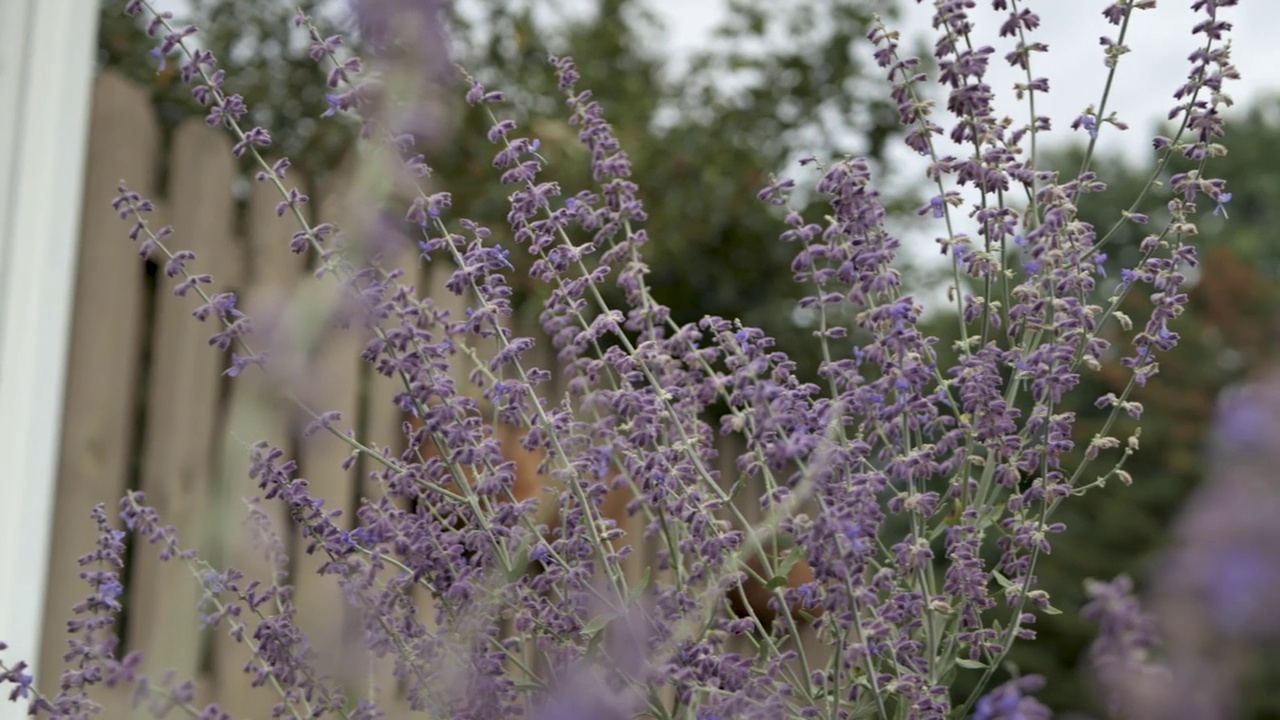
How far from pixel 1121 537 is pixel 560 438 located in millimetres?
6643

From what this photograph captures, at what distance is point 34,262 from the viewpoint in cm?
191

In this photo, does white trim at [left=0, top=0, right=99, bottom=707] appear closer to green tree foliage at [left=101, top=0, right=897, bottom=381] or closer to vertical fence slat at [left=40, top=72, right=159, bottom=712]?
vertical fence slat at [left=40, top=72, right=159, bottom=712]

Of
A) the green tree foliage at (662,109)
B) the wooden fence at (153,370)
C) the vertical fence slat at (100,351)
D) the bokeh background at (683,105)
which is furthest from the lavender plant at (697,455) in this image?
the green tree foliage at (662,109)

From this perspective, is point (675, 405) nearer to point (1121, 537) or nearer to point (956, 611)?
point (956, 611)

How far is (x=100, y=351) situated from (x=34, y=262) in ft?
0.58

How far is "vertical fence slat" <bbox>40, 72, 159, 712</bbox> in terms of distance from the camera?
194 centimetres

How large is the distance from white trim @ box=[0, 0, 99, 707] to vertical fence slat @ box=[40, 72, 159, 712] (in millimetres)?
30

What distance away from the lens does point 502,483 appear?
2.46 feet

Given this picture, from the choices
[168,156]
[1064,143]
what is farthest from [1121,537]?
[168,156]

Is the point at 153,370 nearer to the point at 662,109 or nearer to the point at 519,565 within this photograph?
the point at 519,565

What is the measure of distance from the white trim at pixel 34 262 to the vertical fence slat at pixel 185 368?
0.50 feet

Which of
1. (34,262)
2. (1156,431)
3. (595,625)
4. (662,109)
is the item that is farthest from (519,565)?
(1156,431)

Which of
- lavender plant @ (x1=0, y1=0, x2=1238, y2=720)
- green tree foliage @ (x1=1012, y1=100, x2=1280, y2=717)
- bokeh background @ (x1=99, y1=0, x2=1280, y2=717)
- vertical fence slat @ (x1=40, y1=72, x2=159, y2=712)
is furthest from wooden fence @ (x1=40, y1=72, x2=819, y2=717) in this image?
green tree foliage @ (x1=1012, y1=100, x2=1280, y2=717)

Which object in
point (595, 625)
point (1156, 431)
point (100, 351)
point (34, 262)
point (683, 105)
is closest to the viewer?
point (595, 625)
